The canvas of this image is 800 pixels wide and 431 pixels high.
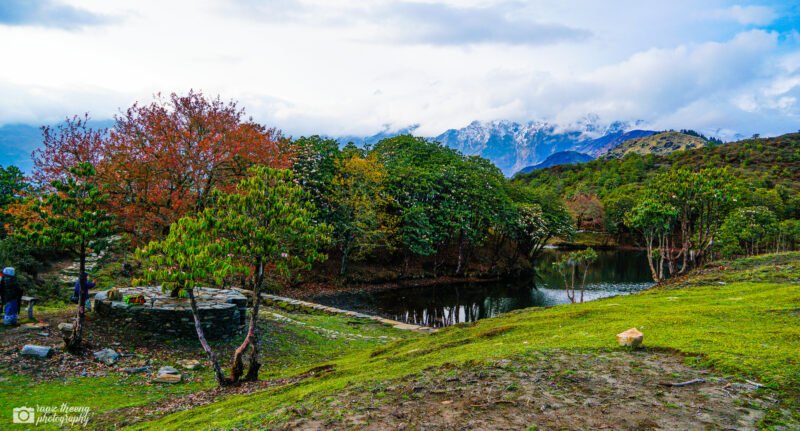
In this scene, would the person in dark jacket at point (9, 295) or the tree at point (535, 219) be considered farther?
the tree at point (535, 219)

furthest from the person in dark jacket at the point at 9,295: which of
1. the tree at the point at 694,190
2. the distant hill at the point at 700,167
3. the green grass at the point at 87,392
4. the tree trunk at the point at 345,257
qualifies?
the distant hill at the point at 700,167

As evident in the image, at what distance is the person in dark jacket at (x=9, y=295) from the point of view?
53.2 feet

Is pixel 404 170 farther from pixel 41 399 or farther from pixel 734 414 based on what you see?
pixel 734 414

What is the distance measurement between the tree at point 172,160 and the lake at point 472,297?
1660 cm

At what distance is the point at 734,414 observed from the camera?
633 centimetres

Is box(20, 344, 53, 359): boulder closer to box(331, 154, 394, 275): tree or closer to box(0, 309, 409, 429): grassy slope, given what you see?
box(0, 309, 409, 429): grassy slope

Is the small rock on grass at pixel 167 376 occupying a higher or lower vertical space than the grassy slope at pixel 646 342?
lower

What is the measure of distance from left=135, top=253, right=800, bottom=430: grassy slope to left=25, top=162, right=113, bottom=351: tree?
8402 mm

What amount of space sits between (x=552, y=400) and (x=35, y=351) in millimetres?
17211

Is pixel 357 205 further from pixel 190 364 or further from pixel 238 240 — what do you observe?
pixel 238 240

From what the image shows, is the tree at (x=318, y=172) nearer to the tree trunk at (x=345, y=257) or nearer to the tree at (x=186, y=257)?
the tree trunk at (x=345, y=257)

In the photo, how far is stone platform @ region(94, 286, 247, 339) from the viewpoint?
1830 cm

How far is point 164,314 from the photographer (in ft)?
60.5

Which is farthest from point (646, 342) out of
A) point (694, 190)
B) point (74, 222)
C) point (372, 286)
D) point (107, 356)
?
point (372, 286)
